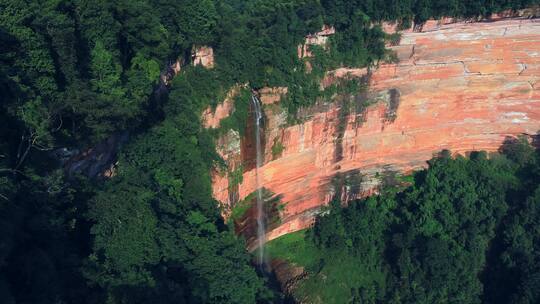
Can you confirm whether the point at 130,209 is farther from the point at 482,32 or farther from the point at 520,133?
the point at 520,133

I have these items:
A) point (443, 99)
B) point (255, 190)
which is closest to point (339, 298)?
point (255, 190)

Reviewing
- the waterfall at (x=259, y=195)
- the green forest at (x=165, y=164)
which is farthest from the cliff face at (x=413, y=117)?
the green forest at (x=165, y=164)

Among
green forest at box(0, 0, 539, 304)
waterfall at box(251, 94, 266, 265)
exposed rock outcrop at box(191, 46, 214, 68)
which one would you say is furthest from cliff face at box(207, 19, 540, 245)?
exposed rock outcrop at box(191, 46, 214, 68)

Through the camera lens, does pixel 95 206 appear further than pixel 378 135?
No

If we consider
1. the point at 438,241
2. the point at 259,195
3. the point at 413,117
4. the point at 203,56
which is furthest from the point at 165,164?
the point at 413,117

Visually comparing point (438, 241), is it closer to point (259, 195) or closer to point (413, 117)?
point (413, 117)

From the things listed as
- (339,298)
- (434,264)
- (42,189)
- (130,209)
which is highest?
(42,189)

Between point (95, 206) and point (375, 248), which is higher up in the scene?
point (95, 206)
